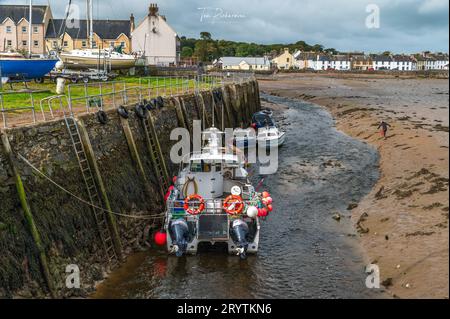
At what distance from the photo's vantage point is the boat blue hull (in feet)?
83.2

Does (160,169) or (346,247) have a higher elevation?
(160,169)

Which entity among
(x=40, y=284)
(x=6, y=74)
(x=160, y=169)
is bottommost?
(x=40, y=284)

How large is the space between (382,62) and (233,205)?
521 feet

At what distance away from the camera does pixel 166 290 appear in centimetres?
1317

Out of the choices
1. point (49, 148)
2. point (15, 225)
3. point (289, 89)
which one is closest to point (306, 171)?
point (49, 148)

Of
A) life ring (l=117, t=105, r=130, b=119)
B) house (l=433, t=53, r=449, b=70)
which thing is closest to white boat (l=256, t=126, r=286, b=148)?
life ring (l=117, t=105, r=130, b=119)

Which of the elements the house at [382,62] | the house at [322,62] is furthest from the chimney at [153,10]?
the house at [382,62]

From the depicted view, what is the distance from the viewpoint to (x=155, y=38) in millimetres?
66125

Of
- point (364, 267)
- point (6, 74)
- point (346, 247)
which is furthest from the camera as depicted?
point (6, 74)

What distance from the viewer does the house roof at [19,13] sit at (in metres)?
65.7

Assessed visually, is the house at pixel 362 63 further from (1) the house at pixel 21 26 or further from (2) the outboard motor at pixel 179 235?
(2) the outboard motor at pixel 179 235

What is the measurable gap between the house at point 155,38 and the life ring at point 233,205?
51.2 meters
